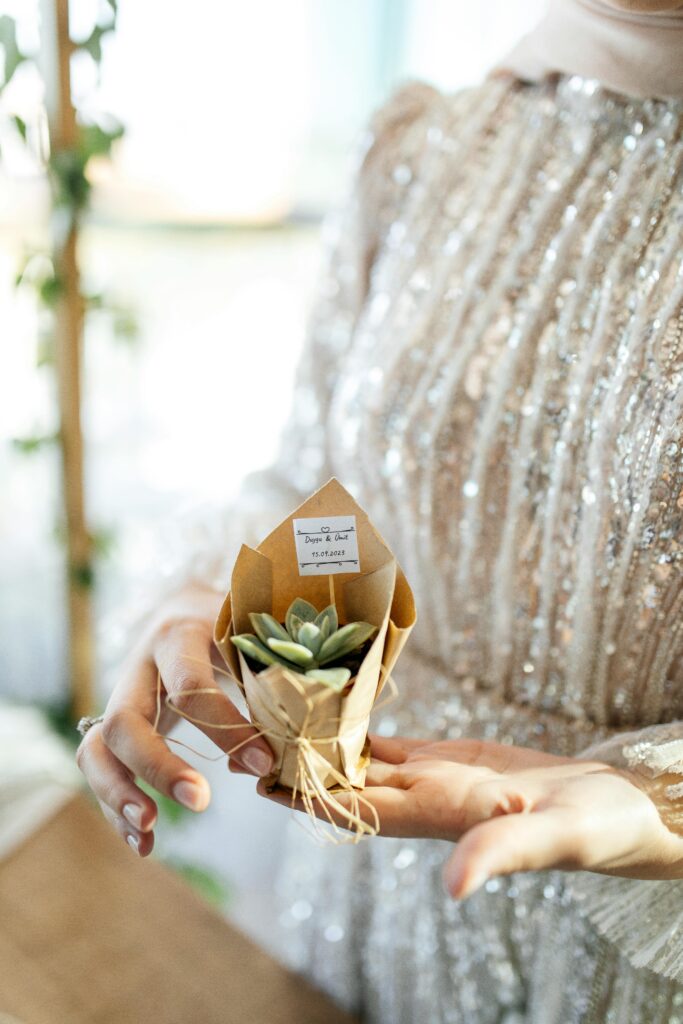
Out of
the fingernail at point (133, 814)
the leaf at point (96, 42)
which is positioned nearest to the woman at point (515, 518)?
the fingernail at point (133, 814)

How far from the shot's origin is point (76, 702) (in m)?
1.42

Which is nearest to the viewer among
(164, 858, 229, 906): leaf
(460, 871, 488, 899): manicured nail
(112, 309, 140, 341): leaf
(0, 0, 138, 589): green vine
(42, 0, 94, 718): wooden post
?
(460, 871, 488, 899): manicured nail

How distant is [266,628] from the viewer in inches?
18.9

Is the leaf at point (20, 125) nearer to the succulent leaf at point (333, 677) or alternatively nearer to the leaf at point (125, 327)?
the leaf at point (125, 327)

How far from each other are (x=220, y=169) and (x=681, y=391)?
1.06m

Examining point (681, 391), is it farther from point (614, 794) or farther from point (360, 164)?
point (360, 164)

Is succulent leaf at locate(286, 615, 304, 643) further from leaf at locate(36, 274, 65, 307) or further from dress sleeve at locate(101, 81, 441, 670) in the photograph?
leaf at locate(36, 274, 65, 307)

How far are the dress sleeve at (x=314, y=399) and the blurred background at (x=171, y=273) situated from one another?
0.41m

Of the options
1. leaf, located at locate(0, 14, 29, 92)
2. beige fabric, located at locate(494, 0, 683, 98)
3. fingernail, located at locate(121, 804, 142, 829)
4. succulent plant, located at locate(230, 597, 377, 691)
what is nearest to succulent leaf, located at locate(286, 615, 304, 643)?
succulent plant, located at locate(230, 597, 377, 691)

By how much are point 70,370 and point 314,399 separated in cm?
52

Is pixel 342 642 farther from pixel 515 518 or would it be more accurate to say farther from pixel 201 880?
pixel 201 880

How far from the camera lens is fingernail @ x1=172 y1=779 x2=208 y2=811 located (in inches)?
17.7

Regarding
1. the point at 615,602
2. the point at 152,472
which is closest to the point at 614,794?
the point at 615,602

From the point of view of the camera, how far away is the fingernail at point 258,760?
482 mm
